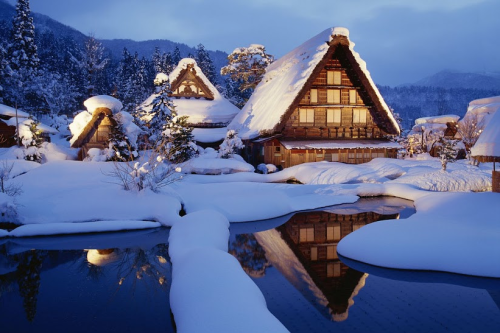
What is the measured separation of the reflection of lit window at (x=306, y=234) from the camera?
11133 mm

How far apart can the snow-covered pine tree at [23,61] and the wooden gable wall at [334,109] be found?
27861 millimetres

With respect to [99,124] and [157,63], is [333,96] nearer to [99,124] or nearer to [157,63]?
[99,124]

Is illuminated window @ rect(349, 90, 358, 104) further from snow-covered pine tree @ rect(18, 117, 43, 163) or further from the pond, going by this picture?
snow-covered pine tree @ rect(18, 117, 43, 163)

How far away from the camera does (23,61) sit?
37719 millimetres

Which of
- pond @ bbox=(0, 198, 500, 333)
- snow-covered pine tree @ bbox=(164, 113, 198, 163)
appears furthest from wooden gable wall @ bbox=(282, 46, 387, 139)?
pond @ bbox=(0, 198, 500, 333)

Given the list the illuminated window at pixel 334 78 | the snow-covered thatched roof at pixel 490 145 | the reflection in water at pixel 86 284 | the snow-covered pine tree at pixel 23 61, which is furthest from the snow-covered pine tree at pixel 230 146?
the snow-covered pine tree at pixel 23 61

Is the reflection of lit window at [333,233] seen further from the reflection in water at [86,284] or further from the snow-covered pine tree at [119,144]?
the snow-covered pine tree at [119,144]

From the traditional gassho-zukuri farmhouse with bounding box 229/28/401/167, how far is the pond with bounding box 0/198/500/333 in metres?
12.4

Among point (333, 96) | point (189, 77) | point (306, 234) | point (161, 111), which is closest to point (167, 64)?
point (189, 77)

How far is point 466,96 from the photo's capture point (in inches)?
4744

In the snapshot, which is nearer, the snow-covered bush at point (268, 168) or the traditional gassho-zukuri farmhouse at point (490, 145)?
the traditional gassho-zukuri farmhouse at point (490, 145)

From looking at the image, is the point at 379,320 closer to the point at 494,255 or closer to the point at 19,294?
the point at 494,255

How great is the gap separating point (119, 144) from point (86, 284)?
15580 millimetres

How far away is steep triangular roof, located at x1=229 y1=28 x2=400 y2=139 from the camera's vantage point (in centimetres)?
2172
